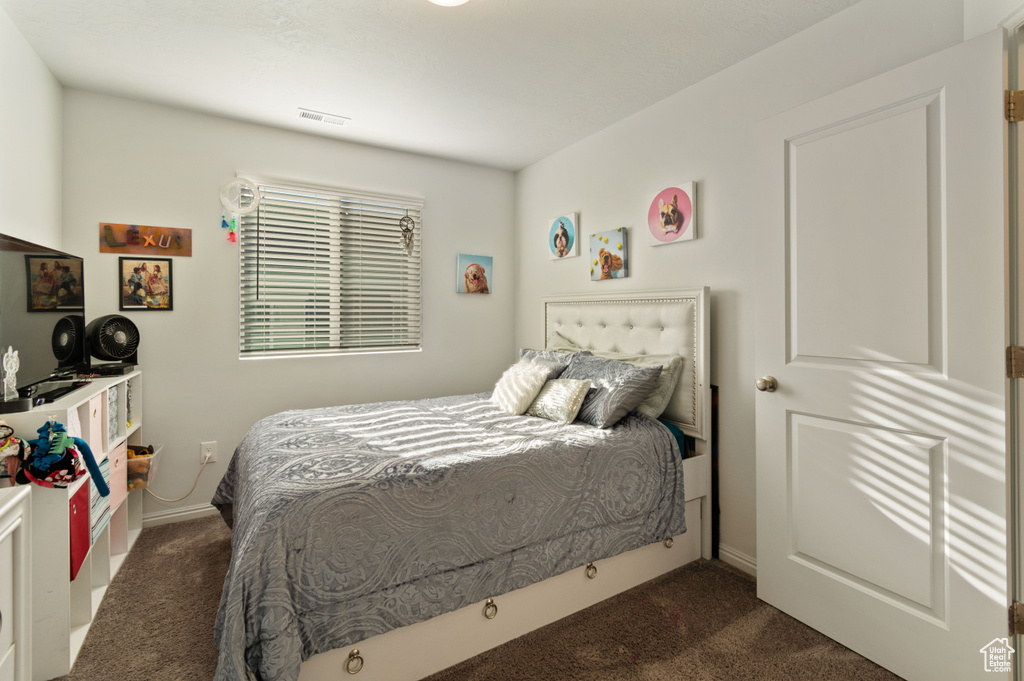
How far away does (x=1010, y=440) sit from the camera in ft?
4.57

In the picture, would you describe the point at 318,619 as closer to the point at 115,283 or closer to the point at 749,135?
the point at 115,283

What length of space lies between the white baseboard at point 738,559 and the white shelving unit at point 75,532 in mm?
2755

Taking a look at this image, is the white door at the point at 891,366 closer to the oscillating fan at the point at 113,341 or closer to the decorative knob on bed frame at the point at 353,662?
the decorative knob on bed frame at the point at 353,662

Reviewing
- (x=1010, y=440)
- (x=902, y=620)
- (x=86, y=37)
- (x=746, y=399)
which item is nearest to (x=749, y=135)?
(x=746, y=399)

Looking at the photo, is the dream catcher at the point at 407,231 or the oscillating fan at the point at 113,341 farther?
the dream catcher at the point at 407,231

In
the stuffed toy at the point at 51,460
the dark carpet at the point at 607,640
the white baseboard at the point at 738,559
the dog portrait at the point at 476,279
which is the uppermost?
the dog portrait at the point at 476,279

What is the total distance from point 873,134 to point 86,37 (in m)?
3.32

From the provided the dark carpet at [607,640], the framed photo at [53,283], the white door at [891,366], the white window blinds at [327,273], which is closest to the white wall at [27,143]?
the framed photo at [53,283]

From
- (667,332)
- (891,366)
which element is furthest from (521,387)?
(891,366)

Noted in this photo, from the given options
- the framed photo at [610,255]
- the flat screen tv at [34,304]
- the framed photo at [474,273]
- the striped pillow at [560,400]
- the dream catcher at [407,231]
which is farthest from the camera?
the framed photo at [474,273]

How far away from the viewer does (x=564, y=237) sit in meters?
3.57

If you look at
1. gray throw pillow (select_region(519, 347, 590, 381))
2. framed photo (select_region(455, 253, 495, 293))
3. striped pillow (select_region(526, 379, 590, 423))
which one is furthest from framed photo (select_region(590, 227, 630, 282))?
framed photo (select_region(455, 253, 495, 293))

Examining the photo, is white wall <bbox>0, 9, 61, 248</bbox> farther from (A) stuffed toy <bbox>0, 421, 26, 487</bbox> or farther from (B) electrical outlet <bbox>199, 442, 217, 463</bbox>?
(B) electrical outlet <bbox>199, 442, 217, 463</bbox>

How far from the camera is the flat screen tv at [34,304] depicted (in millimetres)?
1722
